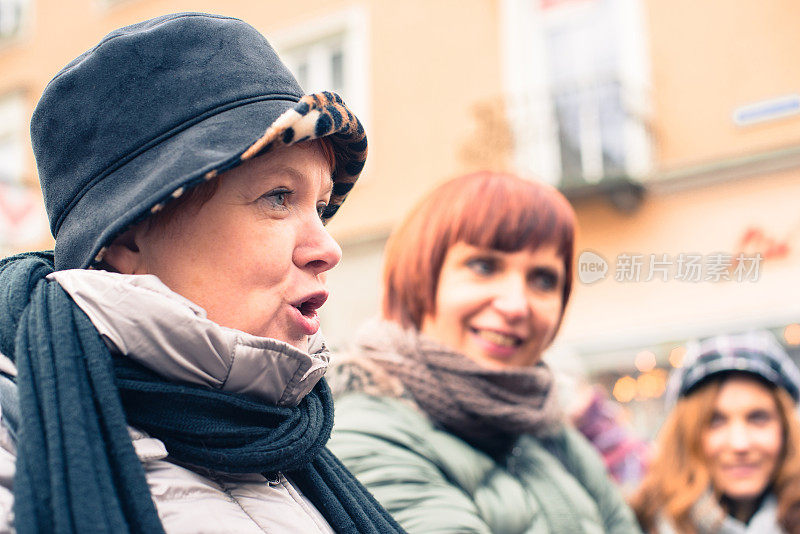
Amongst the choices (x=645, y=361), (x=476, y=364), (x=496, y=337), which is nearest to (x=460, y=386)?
(x=476, y=364)

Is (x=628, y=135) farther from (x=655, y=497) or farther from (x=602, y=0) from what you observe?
(x=655, y=497)

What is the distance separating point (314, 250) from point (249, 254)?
10cm

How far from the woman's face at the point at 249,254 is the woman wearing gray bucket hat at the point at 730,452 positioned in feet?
7.53

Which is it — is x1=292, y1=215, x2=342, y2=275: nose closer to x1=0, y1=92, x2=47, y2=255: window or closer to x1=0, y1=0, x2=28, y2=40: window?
x1=0, y1=92, x2=47, y2=255: window

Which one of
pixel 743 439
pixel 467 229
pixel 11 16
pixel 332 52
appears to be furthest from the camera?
pixel 11 16

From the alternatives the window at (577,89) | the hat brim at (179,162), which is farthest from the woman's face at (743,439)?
the window at (577,89)

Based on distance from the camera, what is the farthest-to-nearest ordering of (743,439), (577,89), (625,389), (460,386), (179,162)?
(577,89) < (625,389) < (743,439) < (460,386) < (179,162)

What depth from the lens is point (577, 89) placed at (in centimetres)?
871

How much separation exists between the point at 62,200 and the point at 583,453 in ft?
5.88

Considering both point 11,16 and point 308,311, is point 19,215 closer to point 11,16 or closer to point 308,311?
point 11,16

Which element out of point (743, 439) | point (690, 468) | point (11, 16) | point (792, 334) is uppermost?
point (11, 16)

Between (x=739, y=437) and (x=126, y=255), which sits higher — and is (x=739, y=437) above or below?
below

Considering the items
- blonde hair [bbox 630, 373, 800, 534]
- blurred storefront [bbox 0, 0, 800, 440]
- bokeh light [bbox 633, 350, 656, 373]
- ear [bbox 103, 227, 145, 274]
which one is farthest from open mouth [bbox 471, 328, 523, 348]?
bokeh light [bbox 633, 350, 656, 373]

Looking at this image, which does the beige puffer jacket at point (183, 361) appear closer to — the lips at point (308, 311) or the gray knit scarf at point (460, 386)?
the lips at point (308, 311)
